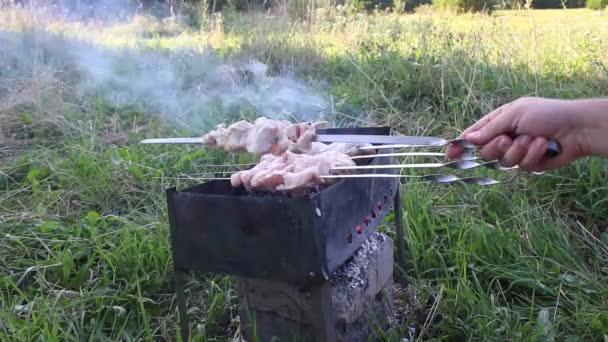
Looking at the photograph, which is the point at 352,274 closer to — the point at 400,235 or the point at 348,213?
the point at 348,213

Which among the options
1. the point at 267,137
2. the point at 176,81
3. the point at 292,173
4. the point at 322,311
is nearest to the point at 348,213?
the point at 292,173

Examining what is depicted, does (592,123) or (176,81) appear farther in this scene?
(176,81)

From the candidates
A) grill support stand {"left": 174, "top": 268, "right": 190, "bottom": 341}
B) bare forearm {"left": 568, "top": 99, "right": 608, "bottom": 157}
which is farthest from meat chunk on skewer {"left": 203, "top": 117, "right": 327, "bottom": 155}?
bare forearm {"left": 568, "top": 99, "right": 608, "bottom": 157}

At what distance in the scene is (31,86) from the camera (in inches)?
211

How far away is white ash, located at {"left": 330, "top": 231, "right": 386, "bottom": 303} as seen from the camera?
85.7 inches

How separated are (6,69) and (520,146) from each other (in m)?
6.00

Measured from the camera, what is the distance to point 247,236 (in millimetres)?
1798

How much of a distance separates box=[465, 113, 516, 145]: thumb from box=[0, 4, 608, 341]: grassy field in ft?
A: 3.16

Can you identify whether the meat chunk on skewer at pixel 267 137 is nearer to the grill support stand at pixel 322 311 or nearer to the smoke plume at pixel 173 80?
the grill support stand at pixel 322 311

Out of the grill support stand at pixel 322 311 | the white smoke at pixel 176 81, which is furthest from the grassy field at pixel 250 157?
the grill support stand at pixel 322 311

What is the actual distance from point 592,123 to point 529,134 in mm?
225

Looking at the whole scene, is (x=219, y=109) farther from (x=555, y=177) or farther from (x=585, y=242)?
(x=585, y=242)

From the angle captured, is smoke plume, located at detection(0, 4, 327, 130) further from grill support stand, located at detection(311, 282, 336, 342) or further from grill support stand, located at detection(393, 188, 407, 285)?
grill support stand, located at detection(311, 282, 336, 342)

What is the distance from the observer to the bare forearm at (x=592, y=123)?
1729 mm
